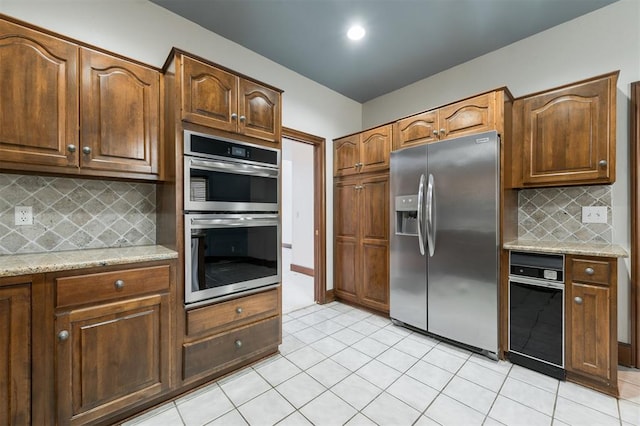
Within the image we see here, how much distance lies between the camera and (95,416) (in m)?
1.48

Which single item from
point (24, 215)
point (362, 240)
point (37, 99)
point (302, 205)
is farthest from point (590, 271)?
point (302, 205)

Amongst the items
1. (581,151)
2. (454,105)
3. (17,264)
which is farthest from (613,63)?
(17,264)

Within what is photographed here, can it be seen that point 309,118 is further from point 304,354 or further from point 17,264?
point 17,264

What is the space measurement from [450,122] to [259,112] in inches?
68.0

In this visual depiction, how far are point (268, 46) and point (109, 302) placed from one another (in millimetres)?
2606

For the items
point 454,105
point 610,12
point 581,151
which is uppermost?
point 610,12

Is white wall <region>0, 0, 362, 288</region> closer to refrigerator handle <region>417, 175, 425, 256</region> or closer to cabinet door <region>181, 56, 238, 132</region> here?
cabinet door <region>181, 56, 238, 132</region>

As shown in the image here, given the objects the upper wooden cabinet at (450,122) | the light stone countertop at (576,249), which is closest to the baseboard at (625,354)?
the light stone countertop at (576,249)

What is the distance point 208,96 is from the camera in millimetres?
1916

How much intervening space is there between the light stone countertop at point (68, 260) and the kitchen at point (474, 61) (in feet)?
4.88

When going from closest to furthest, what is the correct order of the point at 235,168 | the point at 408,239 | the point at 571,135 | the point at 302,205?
the point at 235,168, the point at 571,135, the point at 408,239, the point at 302,205

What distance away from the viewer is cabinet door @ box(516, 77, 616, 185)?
6.56ft

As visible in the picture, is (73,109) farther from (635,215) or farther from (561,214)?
(635,215)

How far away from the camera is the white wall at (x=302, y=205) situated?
5035 millimetres
